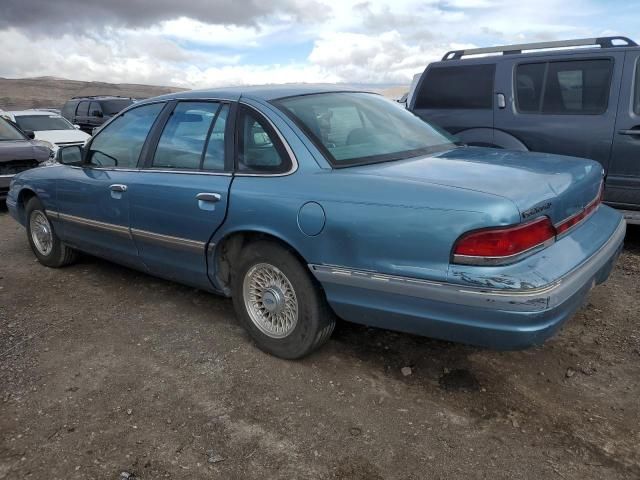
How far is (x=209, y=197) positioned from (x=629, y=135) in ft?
12.7

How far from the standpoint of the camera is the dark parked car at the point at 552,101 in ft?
16.4

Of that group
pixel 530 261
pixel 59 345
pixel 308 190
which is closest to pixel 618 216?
pixel 530 261

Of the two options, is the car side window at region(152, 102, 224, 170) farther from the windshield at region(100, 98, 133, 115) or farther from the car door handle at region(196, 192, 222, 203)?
the windshield at region(100, 98, 133, 115)

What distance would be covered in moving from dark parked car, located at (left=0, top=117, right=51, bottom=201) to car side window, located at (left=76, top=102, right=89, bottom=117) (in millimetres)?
7858

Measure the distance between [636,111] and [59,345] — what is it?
5110 mm

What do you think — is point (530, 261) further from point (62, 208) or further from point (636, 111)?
point (62, 208)

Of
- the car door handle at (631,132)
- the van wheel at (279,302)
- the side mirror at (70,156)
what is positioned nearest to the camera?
the van wheel at (279,302)

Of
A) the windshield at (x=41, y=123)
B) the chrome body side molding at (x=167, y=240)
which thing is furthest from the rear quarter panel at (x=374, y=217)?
the windshield at (x=41, y=123)

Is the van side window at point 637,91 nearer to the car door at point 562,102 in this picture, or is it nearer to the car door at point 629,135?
the car door at point 629,135

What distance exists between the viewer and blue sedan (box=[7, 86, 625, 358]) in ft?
8.16

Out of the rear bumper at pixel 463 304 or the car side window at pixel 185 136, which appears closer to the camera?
the rear bumper at pixel 463 304

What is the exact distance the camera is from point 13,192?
5.51m

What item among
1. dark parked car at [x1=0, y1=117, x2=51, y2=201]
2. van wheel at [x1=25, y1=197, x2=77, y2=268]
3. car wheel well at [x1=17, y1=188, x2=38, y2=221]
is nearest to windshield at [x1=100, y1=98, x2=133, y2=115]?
dark parked car at [x1=0, y1=117, x2=51, y2=201]

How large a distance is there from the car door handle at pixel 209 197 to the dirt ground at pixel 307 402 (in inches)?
37.4
